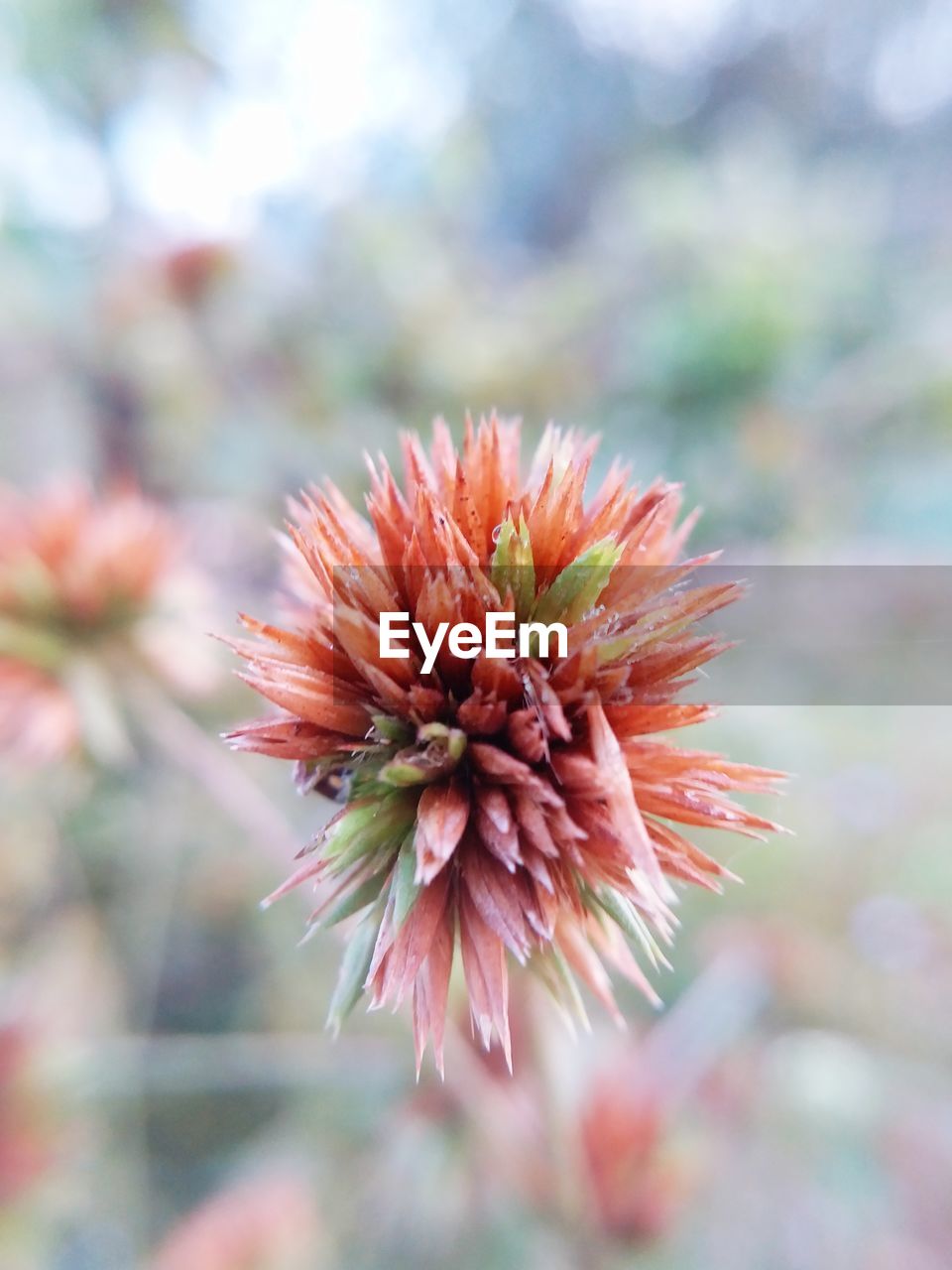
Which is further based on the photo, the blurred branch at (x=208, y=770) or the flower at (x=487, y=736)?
the blurred branch at (x=208, y=770)

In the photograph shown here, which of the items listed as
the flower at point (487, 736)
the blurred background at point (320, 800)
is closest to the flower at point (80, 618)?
the blurred background at point (320, 800)

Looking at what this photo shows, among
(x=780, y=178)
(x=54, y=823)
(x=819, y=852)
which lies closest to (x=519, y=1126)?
(x=819, y=852)

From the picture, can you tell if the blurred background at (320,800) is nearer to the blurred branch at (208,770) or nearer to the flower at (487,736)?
the blurred branch at (208,770)

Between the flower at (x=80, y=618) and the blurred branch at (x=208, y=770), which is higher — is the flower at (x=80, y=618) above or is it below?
above

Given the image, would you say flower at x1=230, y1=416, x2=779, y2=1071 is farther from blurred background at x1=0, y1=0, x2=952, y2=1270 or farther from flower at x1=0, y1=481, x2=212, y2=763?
flower at x1=0, y1=481, x2=212, y2=763

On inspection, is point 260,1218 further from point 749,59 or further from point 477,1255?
point 749,59

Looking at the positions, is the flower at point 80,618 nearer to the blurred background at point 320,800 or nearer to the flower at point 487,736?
A: the blurred background at point 320,800

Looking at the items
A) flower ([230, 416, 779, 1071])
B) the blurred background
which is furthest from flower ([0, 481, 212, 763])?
flower ([230, 416, 779, 1071])

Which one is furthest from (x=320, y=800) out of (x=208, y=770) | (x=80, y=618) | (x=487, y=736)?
(x=487, y=736)
